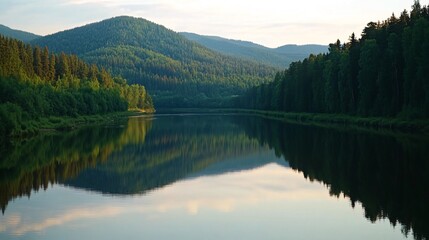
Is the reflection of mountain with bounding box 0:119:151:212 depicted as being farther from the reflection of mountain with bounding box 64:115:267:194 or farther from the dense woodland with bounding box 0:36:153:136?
the dense woodland with bounding box 0:36:153:136

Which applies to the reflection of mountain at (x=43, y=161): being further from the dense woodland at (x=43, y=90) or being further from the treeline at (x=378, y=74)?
the treeline at (x=378, y=74)

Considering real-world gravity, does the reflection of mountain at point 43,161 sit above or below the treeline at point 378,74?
below

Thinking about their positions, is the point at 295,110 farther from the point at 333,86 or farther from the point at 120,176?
the point at 120,176

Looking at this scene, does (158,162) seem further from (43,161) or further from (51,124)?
(51,124)

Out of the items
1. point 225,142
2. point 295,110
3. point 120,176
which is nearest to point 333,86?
point 295,110

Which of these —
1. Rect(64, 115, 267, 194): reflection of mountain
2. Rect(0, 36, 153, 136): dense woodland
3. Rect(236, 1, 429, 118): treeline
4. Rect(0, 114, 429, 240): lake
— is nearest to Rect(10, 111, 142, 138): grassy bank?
Rect(0, 36, 153, 136): dense woodland

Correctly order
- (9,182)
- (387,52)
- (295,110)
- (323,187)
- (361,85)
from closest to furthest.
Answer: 1. (323,187)
2. (9,182)
3. (387,52)
4. (361,85)
5. (295,110)

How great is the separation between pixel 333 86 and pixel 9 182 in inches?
2743

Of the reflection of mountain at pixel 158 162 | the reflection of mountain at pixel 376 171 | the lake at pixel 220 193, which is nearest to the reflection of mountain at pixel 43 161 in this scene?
the lake at pixel 220 193

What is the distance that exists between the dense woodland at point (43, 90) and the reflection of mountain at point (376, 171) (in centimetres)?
3174

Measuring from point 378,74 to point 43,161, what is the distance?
47.5 metres

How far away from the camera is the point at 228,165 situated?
3825 centimetres

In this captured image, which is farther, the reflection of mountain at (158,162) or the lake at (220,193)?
the reflection of mountain at (158,162)

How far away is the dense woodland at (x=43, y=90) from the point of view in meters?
66.0
